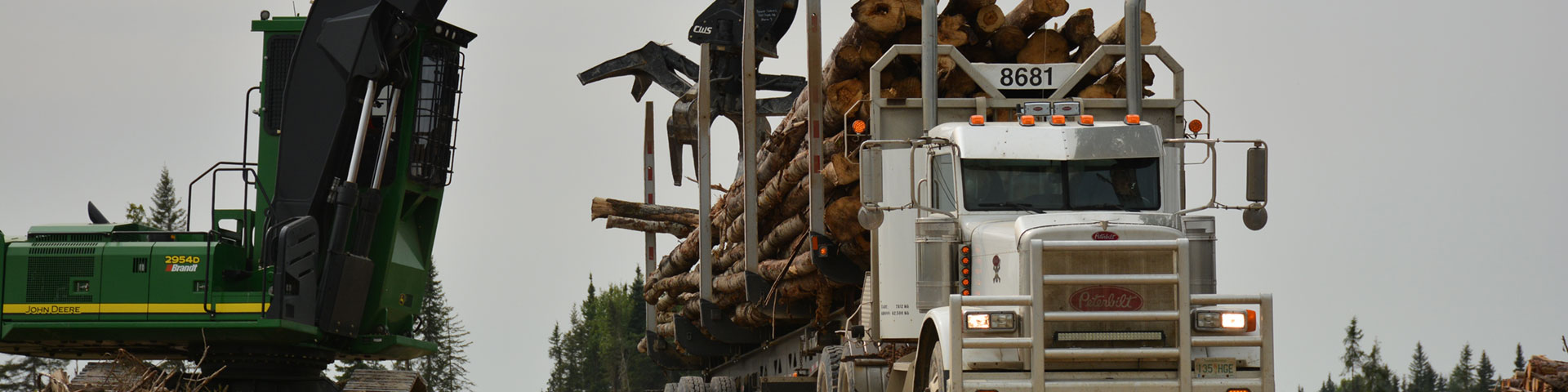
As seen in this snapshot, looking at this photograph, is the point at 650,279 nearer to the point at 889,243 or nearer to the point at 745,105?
the point at 745,105

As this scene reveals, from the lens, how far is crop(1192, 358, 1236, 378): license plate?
11.2 metres

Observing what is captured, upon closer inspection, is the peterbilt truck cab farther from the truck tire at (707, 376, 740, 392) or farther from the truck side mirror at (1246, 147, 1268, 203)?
the truck tire at (707, 376, 740, 392)

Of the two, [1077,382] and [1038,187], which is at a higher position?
[1038,187]

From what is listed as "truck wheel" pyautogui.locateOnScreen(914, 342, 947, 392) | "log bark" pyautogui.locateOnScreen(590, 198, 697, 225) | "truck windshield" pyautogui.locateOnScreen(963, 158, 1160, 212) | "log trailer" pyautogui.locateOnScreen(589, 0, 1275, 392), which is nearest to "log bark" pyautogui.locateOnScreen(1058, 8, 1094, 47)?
"log trailer" pyautogui.locateOnScreen(589, 0, 1275, 392)

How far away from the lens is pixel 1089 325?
37.1ft

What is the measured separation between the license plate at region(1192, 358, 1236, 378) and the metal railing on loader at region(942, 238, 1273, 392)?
0.16ft

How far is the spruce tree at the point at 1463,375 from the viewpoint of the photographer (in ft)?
213

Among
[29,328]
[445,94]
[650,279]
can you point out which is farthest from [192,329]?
[650,279]

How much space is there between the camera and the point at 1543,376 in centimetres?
1553

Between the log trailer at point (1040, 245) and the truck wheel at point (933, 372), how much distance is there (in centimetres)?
1

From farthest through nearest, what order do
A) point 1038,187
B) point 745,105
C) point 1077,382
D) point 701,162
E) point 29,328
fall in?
point 701,162
point 745,105
point 29,328
point 1038,187
point 1077,382

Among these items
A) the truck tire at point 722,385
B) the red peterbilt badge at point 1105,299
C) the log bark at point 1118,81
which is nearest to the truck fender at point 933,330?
the red peterbilt badge at point 1105,299

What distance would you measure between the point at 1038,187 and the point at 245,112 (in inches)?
288

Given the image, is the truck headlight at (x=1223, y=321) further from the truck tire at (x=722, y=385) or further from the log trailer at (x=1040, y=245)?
the truck tire at (x=722, y=385)
